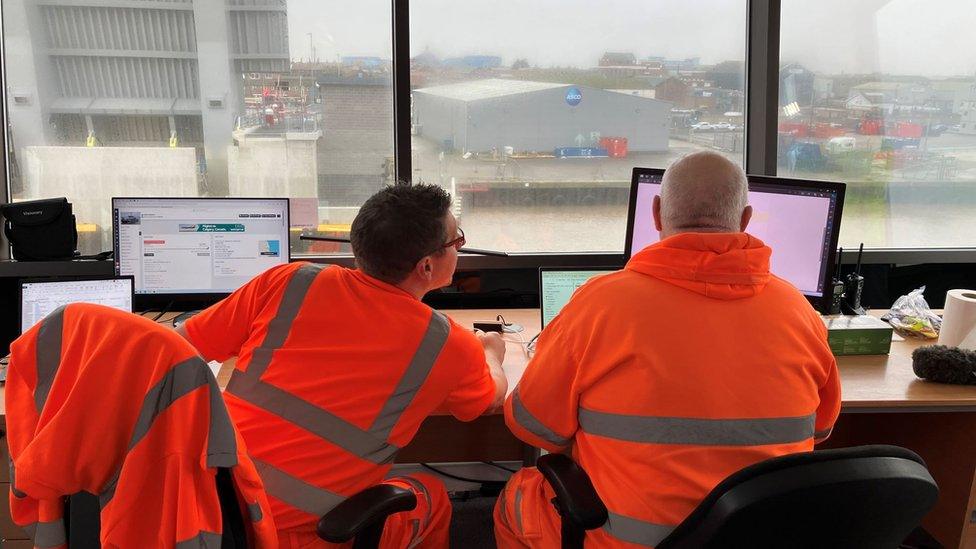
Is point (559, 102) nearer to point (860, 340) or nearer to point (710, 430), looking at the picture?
point (860, 340)

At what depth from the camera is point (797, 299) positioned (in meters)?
1.34

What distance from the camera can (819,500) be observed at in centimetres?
99

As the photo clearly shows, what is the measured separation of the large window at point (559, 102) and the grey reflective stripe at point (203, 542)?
184 cm

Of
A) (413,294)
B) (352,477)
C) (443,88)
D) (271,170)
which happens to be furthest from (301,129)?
(352,477)

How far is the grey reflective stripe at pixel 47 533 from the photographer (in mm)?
1104

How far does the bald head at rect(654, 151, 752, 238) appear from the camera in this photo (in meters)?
1.37

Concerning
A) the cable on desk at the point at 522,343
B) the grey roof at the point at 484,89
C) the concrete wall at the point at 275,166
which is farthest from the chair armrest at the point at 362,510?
the grey roof at the point at 484,89

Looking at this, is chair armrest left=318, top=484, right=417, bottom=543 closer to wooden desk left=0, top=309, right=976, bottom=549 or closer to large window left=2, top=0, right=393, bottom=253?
wooden desk left=0, top=309, right=976, bottom=549

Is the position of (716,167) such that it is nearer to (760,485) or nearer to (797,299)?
(797,299)

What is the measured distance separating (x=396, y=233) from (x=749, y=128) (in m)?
1.93

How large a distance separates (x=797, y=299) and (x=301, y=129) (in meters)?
1.98

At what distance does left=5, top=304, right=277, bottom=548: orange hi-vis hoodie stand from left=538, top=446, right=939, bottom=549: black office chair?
0.74 meters

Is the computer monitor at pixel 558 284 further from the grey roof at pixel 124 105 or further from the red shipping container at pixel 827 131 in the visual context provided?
the grey roof at pixel 124 105

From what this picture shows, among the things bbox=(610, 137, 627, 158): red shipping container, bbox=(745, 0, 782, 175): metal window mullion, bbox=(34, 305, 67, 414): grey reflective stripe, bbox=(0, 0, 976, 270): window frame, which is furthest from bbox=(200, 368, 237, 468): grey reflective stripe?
bbox=(745, 0, 782, 175): metal window mullion
